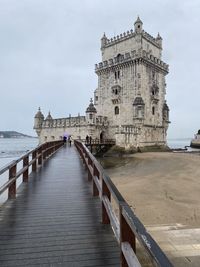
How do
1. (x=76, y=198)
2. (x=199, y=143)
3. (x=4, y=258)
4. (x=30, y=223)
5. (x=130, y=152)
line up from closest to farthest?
(x=4, y=258) < (x=30, y=223) < (x=76, y=198) < (x=130, y=152) < (x=199, y=143)

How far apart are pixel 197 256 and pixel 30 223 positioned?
162 inches

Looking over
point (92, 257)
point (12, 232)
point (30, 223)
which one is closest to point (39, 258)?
point (92, 257)

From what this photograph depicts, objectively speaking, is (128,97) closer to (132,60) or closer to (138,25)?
(132,60)

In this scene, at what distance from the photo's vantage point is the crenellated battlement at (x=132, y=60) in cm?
3955

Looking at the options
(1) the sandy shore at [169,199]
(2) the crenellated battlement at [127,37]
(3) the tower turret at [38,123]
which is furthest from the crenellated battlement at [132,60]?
(1) the sandy shore at [169,199]

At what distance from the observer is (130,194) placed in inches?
556

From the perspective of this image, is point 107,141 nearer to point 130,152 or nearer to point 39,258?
point 130,152

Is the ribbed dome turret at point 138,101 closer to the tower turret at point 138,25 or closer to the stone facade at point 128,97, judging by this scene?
the stone facade at point 128,97

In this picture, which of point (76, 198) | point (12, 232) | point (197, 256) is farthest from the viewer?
point (76, 198)

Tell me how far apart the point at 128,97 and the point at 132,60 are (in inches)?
244

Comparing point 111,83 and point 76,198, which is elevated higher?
point 111,83

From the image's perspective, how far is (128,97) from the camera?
134ft

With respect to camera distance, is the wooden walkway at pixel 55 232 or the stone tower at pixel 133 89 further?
the stone tower at pixel 133 89

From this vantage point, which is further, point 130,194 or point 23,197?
point 130,194
